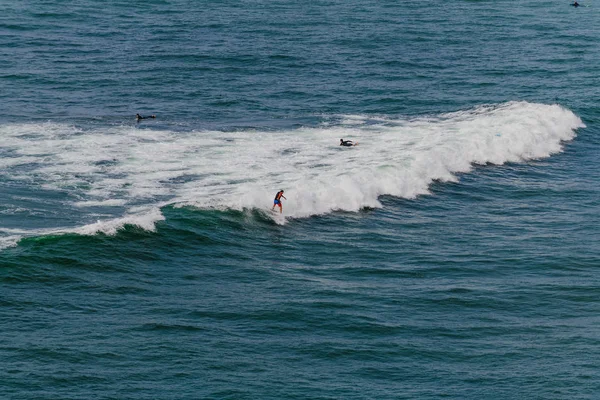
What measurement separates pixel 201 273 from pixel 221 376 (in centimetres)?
957

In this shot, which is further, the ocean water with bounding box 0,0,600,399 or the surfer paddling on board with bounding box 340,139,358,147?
the surfer paddling on board with bounding box 340,139,358,147

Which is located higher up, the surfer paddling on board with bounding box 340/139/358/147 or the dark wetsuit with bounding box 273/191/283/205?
the surfer paddling on board with bounding box 340/139/358/147

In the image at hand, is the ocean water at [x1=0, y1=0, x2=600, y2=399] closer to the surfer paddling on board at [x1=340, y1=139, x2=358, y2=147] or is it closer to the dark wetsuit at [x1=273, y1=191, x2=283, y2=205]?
the surfer paddling on board at [x1=340, y1=139, x2=358, y2=147]

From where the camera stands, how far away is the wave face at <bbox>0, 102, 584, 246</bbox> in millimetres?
47656

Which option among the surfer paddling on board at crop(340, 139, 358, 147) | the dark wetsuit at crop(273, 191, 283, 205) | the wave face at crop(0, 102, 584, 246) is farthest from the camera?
the surfer paddling on board at crop(340, 139, 358, 147)

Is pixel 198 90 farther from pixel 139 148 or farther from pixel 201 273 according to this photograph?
pixel 201 273

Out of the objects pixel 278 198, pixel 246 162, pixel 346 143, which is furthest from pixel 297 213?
pixel 346 143

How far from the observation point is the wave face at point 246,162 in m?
47.7

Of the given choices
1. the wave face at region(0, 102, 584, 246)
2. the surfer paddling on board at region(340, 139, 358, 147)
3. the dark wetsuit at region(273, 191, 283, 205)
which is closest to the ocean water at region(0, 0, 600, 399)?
the wave face at region(0, 102, 584, 246)

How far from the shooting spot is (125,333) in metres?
33.4

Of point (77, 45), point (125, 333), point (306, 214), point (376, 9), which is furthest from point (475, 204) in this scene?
point (376, 9)

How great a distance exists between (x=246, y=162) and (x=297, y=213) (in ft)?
29.4

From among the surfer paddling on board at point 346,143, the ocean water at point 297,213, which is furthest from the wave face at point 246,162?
the surfer paddling on board at point 346,143

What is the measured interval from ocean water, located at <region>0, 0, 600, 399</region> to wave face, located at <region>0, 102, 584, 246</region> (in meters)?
0.22
